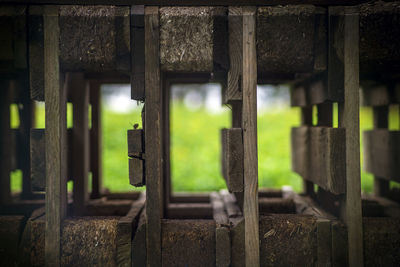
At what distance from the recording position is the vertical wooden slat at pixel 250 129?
2.05 metres

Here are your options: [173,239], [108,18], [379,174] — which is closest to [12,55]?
[108,18]

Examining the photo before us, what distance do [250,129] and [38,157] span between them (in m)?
1.67

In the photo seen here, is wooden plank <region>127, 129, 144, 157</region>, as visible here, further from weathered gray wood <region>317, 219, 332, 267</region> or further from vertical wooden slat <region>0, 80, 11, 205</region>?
vertical wooden slat <region>0, 80, 11, 205</region>

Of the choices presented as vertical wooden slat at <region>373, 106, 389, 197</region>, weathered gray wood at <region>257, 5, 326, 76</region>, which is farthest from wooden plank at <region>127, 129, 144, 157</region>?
vertical wooden slat at <region>373, 106, 389, 197</region>

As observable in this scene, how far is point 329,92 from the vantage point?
213cm

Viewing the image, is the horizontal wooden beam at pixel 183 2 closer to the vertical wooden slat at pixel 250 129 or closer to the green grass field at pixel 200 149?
the vertical wooden slat at pixel 250 129

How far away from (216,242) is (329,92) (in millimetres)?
1468

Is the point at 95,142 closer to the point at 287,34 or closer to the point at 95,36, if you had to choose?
the point at 95,36

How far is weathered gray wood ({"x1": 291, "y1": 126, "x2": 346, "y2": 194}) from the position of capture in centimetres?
211

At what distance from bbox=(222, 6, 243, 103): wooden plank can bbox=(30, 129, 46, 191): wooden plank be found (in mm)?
1508

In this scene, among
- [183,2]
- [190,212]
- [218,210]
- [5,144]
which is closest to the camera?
[183,2]

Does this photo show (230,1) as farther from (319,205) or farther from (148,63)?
(319,205)

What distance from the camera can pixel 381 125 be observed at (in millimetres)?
3609

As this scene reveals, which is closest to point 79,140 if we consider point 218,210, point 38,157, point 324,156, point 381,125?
point 38,157
